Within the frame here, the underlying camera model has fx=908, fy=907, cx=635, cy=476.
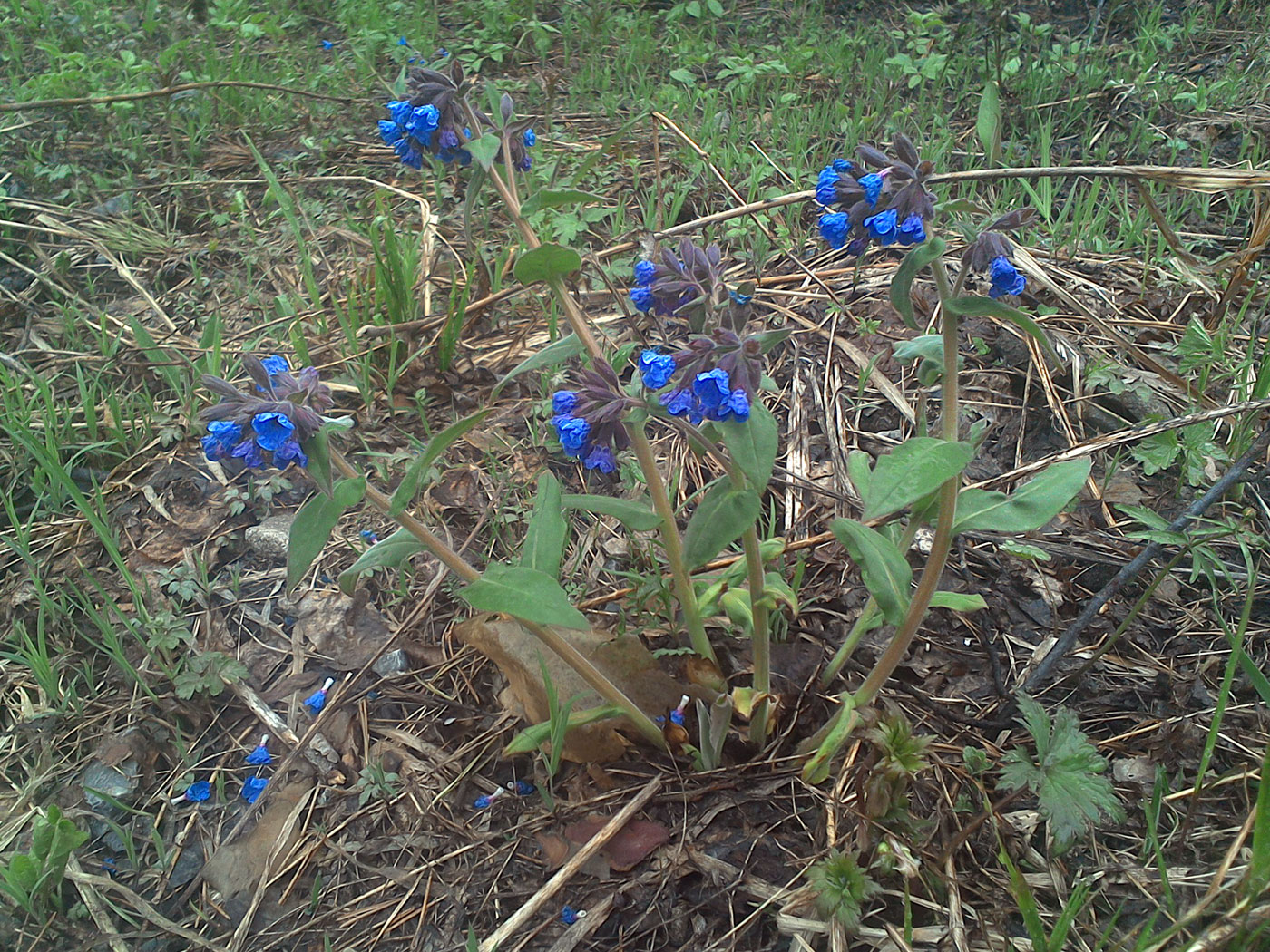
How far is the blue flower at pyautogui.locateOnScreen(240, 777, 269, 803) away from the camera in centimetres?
225

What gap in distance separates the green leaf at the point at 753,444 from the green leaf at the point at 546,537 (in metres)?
0.45

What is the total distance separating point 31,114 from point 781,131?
11.5 feet

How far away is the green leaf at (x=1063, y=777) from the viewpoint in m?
1.72

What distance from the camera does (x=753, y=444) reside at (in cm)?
166

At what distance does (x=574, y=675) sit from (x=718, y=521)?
0.73 metres

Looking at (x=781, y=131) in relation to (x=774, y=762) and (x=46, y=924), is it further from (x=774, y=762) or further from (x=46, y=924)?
(x=46, y=924)

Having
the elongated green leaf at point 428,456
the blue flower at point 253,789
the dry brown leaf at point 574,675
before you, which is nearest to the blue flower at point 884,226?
the elongated green leaf at point 428,456

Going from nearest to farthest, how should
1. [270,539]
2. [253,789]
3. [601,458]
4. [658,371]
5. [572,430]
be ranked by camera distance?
[658,371] → [572,430] → [601,458] → [253,789] → [270,539]

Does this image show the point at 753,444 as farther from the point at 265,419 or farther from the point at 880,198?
the point at 265,419

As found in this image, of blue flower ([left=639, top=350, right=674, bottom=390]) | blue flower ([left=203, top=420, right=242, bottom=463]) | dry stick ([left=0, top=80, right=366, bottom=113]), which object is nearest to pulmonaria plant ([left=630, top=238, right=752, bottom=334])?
blue flower ([left=639, top=350, right=674, bottom=390])

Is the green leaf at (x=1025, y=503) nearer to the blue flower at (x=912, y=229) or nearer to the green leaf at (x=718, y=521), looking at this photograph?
the green leaf at (x=718, y=521)

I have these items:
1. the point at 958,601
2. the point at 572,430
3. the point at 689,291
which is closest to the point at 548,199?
the point at 689,291

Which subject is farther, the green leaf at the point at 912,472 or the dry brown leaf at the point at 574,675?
the dry brown leaf at the point at 574,675

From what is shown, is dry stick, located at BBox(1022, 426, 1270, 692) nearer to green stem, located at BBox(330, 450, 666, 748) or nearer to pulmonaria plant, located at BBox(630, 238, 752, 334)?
green stem, located at BBox(330, 450, 666, 748)
